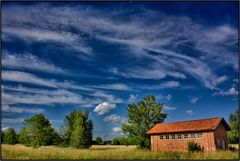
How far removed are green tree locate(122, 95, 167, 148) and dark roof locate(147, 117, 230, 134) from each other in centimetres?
476

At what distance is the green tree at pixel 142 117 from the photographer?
39.8 meters

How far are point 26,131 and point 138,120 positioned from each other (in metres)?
15.9

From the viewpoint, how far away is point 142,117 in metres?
40.5

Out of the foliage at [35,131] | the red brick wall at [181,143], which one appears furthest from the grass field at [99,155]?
the foliage at [35,131]

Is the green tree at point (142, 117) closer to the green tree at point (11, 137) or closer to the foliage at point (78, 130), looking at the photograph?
the foliage at point (78, 130)

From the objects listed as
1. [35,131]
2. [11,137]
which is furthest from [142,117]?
[11,137]

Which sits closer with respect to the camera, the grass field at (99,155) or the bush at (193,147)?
the grass field at (99,155)

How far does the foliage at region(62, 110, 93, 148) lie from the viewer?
4393cm

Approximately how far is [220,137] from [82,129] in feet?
74.7

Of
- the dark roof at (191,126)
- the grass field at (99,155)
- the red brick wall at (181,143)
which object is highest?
the dark roof at (191,126)

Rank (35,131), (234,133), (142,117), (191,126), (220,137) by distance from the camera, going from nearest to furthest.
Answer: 1. (220,137)
2. (191,126)
3. (35,131)
4. (142,117)
5. (234,133)

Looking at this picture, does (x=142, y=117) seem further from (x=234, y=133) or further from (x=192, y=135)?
(x=234, y=133)

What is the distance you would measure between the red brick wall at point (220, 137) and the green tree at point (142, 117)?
10943mm

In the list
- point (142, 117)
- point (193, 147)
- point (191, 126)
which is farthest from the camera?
point (142, 117)
